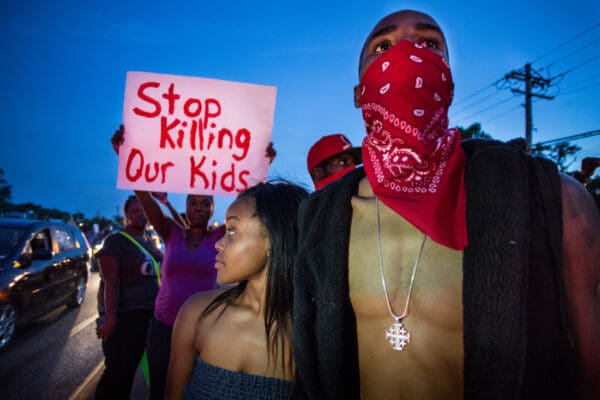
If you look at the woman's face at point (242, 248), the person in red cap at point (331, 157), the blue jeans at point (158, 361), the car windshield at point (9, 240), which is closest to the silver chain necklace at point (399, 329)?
the woman's face at point (242, 248)

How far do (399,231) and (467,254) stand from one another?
26 cm

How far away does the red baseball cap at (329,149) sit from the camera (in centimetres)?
323

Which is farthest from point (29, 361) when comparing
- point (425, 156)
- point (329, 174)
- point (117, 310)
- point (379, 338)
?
point (425, 156)

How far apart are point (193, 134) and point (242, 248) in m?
1.69

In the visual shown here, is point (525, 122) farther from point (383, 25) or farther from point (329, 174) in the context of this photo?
point (383, 25)

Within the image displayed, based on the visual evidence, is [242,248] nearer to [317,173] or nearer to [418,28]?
[418,28]

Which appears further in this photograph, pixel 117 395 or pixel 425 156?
pixel 117 395

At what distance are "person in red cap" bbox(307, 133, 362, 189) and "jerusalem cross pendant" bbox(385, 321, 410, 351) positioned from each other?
2.08m

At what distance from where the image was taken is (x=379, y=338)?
3.99ft

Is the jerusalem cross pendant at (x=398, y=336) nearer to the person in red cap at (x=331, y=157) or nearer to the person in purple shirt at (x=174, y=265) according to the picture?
the person in red cap at (x=331, y=157)

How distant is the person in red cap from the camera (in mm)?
3234

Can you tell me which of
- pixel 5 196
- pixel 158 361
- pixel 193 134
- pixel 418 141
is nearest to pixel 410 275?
pixel 418 141

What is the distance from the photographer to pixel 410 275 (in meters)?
1.23

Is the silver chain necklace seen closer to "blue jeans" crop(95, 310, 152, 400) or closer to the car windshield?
"blue jeans" crop(95, 310, 152, 400)
